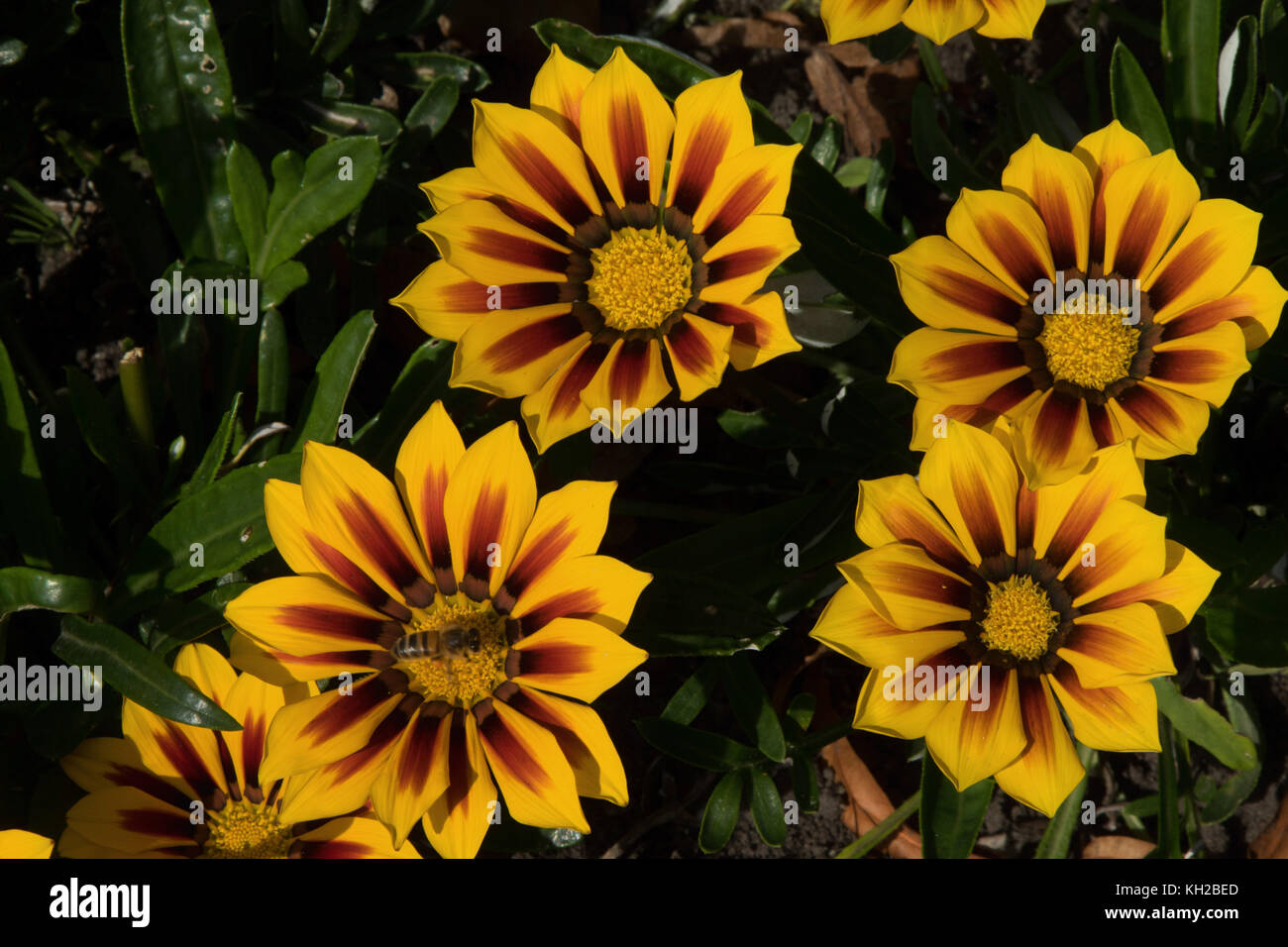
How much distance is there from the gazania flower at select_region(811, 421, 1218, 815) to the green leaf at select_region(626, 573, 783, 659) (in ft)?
1.05

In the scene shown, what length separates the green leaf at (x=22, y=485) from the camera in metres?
2.00

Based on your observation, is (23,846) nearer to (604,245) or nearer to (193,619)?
(193,619)

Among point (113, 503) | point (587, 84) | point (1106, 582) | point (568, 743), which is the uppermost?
point (587, 84)

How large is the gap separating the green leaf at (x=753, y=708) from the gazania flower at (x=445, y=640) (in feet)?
1.78

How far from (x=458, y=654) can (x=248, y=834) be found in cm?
59

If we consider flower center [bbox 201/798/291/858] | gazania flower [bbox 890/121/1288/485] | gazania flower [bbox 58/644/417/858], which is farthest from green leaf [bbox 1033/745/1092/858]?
flower center [bbox 201/798/291/858]

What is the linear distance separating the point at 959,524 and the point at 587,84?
89 cm

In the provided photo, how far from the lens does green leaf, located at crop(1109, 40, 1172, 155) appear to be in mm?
2165

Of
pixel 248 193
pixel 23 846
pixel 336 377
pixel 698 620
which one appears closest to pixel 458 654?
pixel 698 620

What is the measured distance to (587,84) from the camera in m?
1.86

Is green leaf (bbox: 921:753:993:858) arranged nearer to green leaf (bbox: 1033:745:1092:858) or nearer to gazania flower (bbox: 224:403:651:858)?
green leaf (bbox: 1033:745:1092:858)
